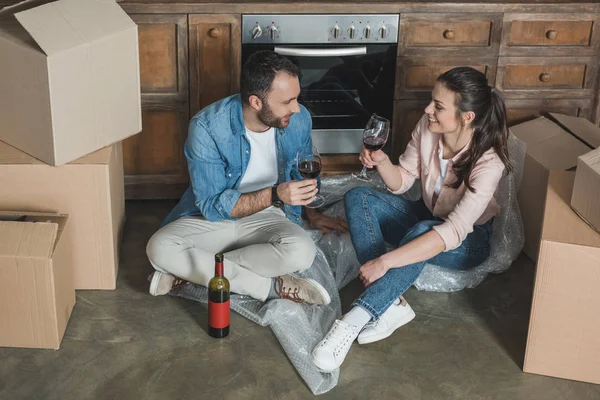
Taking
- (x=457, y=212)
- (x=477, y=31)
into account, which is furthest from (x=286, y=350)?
(x=477, y=31)

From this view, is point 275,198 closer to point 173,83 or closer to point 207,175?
point 207,175

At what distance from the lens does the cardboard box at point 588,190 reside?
243 cm

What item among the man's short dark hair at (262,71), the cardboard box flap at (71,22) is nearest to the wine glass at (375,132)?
the man's short dark hair at (262,71)

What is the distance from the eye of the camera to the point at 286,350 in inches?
106

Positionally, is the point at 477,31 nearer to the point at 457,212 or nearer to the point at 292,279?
the point at 457,212

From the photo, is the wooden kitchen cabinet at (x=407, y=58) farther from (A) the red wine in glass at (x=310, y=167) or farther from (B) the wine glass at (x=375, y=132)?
(A) the red wine in glass at (x=310, y=167)

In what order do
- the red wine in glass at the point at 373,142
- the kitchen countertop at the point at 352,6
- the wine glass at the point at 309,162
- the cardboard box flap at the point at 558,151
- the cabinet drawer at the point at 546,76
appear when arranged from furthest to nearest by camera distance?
the cabinet drawer at the point at 546,76
the kitchen countertop at the point at 352,6
the cardboard box flap at the point at 558,151
the red wine in glass at the point at 373,142
the wine glass at the point at 309,162

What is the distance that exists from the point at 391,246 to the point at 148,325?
0.94 m

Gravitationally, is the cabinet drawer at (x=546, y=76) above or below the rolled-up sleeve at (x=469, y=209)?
above

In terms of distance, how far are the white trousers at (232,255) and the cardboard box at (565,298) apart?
0.81 meters

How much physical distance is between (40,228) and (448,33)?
5.96 ft

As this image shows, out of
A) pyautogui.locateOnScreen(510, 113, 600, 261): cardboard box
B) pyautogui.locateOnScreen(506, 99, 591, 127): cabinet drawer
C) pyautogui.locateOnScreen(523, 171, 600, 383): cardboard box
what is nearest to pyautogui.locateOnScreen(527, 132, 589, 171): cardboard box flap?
pyautogui.locateOnScreen(510, 113, 600, 261): cardboard box

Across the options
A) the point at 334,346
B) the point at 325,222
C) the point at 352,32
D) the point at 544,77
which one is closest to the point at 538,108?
the point at 544,77

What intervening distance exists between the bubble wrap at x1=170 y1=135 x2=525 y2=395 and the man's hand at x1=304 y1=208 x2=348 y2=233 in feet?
0.08
